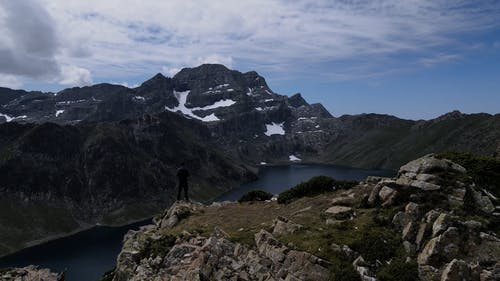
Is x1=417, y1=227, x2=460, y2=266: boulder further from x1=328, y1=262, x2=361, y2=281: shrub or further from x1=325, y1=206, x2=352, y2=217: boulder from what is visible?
x1=325, y1=206, x2=352, y2=217: boulder

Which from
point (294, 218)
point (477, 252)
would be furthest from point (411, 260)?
point (294, 218)

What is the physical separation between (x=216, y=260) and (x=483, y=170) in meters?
20.3

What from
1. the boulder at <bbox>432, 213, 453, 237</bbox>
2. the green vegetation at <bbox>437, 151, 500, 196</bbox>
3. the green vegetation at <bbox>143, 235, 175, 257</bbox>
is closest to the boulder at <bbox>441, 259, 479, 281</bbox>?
the boulder at <bbox>432, 213, 453, 237</bbox>

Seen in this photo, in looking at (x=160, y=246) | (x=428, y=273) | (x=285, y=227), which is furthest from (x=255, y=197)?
(x=428, y=273)

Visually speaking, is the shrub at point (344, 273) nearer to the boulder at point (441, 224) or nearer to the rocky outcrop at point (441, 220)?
the rocky outcrop at point (441, 220)

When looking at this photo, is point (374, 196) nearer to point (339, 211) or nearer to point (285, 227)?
point (339, 211)

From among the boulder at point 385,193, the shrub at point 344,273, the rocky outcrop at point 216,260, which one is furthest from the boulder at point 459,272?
the boulder at point 385,193

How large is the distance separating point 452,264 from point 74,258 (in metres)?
194

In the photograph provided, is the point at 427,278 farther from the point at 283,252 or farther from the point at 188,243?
the point at 188,243

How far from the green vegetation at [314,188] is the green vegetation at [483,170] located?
406 inches

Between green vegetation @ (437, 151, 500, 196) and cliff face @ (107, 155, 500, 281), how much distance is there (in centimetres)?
91

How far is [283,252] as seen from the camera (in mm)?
28062

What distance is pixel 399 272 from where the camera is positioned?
2455 cm

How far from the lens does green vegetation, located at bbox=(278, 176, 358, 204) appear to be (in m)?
42.8
